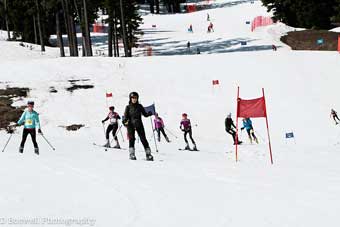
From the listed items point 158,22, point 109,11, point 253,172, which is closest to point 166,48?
point 109,11

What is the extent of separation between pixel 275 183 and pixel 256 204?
2310 mm

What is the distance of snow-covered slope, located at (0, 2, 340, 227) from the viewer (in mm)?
8203

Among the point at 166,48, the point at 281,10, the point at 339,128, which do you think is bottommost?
the point at 339,128

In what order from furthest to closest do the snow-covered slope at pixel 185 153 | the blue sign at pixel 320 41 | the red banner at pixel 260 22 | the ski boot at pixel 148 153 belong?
1. the red banner at pixel 260 22
2. the blue sign at pixel 320 41
3. the ski boot at pixel 148 153
4. the snow-covered slope at pixel 185 153

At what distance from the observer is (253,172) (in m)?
12.9

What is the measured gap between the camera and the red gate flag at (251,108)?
17.0m

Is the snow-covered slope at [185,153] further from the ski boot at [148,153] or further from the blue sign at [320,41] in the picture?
the blue sign at [320,41]

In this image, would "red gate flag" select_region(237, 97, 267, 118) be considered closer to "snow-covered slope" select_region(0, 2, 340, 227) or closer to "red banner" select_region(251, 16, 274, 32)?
"snow-covered slope" select_region(0, 2, 340, 227)

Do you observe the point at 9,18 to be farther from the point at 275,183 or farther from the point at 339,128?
the point at 275,183

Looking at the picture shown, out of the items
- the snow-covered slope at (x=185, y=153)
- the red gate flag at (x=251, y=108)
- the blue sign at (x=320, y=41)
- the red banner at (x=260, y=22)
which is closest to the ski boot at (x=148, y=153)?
the snow-covered slope at (x=185, y=153)

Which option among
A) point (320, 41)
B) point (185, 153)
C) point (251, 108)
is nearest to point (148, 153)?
point (185, 153)

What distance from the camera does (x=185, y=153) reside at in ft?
61.5

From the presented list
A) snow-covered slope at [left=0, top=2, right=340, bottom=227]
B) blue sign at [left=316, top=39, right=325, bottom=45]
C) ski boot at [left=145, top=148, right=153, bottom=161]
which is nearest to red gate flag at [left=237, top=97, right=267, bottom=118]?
snow-covered slope at [left=0, top=2, right=340, bottom=227]

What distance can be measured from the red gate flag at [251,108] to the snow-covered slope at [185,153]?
60.3 inches
